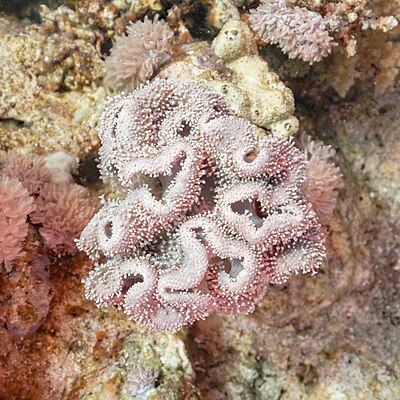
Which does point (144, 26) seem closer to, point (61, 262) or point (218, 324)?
point (61, 262)

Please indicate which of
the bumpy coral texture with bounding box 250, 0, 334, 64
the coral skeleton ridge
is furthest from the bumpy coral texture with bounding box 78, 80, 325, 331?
the bumpy coral texture with bounding box 250, 0, 334, 64

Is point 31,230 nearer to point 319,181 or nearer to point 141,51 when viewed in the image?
point 141,51

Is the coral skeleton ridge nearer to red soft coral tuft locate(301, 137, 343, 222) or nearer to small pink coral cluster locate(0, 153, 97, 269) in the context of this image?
red soft coral tuft locate(301, 137, 343, 222)

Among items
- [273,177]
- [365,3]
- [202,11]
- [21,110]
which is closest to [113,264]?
[273,177]

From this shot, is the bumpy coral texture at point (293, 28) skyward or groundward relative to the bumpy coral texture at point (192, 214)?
skyward

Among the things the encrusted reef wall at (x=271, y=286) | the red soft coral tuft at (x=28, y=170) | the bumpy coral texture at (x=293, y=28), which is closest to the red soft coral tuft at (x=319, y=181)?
the encrusted reef wall at (x=271, y=286)

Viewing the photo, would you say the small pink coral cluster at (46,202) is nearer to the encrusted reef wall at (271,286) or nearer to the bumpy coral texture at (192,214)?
the encrusted reef wall at (271,286)
